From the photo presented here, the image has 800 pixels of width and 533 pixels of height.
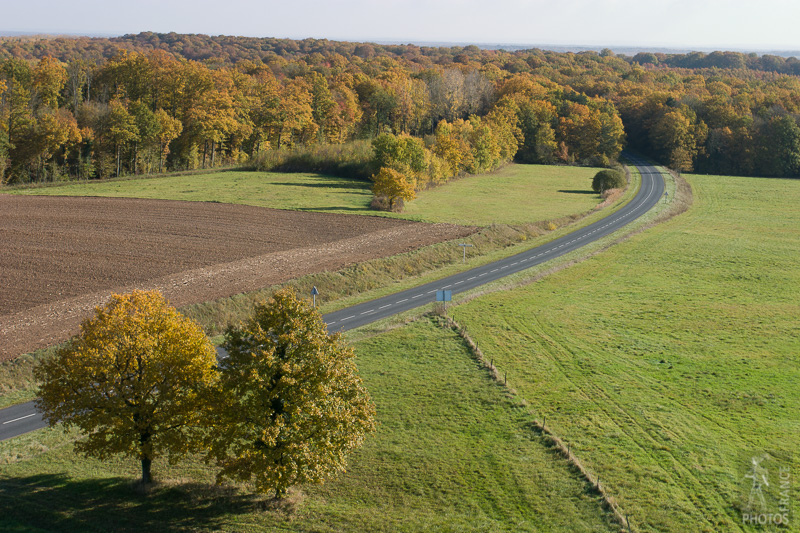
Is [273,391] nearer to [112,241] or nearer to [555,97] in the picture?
[112,241]

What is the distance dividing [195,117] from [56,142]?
21741mm

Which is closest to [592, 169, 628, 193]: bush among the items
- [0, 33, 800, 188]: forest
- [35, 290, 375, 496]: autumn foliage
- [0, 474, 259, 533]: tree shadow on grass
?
[0, 33, 800, 188]: forest

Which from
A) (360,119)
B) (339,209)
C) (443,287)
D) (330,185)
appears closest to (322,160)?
(330,185)

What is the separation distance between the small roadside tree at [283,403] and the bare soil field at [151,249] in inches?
723

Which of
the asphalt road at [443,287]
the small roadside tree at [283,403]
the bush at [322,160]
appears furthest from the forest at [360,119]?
the small roadside tree at [283,403]

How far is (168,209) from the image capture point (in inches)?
2923

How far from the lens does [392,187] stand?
271 ft

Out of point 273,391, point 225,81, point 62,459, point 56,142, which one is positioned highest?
point 225,81

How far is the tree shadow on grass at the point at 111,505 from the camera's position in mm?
21375

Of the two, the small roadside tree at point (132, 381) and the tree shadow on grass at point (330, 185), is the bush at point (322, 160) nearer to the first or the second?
the tree shadow on grass at point (330, 185)

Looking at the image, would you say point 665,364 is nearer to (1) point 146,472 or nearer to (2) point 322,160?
(1) point 146,472

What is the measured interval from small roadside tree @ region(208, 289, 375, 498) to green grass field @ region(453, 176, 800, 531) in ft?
36.2

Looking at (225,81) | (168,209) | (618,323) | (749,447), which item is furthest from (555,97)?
(749,447)

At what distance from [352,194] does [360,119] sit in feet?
152
